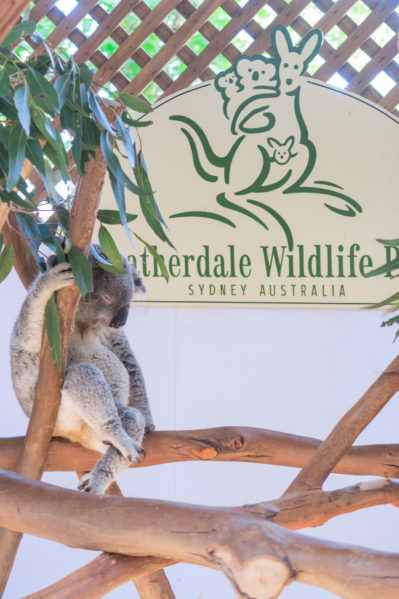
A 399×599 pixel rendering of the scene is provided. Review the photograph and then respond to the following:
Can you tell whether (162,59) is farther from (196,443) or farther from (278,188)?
(196,443)

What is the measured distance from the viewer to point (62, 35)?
137 inches

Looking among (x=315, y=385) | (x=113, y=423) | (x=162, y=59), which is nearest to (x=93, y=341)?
(x=113, y=423)

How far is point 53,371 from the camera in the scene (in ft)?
5.61

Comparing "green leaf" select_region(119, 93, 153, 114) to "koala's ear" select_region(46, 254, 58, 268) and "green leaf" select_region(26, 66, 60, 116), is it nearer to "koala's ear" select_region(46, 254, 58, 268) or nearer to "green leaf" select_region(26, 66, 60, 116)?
"green leaf" select_region(26, 66, 60, 116)

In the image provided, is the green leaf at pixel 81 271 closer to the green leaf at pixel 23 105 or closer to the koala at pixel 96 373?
the koala at pixel 96 373

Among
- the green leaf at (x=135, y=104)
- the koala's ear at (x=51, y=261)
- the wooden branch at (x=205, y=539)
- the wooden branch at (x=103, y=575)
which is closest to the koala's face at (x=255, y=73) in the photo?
the koala's ear at (x=51, y=261)

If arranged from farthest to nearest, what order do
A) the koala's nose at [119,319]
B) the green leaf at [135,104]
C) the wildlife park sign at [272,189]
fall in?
the wildlife park sign at [272,189]
the koala's nose at [119,319]
the green leaf at [135,104]

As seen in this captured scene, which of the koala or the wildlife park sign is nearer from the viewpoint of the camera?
the koala

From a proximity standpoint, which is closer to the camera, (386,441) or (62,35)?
(386,441)

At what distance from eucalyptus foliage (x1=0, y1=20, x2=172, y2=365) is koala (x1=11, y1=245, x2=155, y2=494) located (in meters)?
0.11

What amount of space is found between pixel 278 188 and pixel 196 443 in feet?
5.18

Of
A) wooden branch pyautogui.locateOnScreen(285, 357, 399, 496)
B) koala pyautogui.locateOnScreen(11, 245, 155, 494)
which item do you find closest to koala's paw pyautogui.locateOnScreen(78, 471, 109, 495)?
koala pyautogui.locateOnScreen(11, 245, 155, 494)

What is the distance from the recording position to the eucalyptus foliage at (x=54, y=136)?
125 cm

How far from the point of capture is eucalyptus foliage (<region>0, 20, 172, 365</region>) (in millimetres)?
1254
